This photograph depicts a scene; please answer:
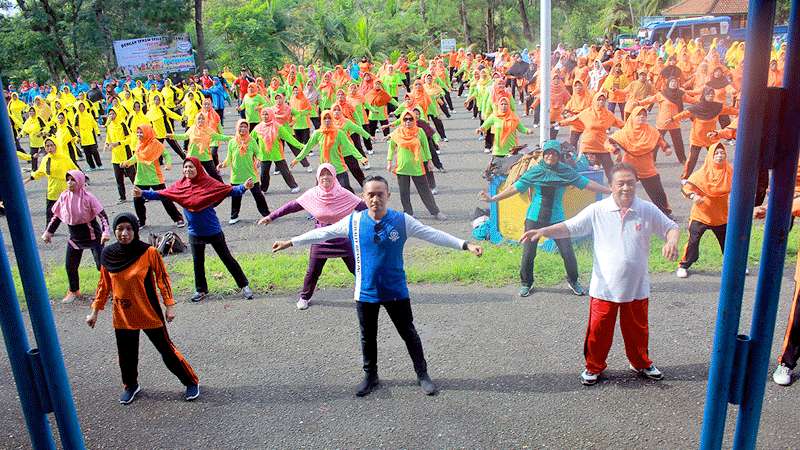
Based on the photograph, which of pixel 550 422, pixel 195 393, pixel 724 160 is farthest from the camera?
pixel 724 160

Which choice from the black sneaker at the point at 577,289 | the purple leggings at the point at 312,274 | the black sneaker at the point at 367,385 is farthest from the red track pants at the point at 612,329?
the purple leggings at the point at 312,274

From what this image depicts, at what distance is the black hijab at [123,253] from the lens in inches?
223

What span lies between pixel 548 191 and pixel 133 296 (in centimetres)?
406

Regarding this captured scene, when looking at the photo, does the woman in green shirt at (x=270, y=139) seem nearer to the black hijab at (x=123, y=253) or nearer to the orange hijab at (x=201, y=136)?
the orange hijab at (x=201, y=136)

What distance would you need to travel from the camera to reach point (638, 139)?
394 inches

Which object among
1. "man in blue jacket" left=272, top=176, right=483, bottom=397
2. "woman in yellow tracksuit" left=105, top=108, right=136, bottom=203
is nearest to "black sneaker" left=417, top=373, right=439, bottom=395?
"man in blue jacket" left=272, top=176, right=483, bottom=397

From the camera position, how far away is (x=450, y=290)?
8141 mm

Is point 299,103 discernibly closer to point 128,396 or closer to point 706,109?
point 706,109

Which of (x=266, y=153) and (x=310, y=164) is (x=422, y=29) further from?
(x=266, y=153)

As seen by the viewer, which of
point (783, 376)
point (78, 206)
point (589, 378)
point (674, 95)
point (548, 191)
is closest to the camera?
point (783, 376)

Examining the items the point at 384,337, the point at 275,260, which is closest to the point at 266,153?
the point at 275,260

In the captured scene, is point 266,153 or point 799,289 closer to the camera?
point 799,289

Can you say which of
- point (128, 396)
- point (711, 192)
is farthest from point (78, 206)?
point (711, 192)

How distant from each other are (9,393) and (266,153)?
23.0 ft
